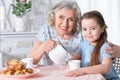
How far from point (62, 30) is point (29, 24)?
1459 millimetres

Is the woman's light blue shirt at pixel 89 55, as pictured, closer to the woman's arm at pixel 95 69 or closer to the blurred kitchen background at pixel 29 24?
the woman's arm at pixel 95 69

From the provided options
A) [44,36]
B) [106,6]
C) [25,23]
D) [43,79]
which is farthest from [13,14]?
[43,79]

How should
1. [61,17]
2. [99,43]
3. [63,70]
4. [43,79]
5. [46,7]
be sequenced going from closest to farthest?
1. [43,79]
2. [63,70]
3. [99,43]
4. [61,17]
5. [46,7]

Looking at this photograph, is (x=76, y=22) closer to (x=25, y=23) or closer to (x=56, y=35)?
(x=56, y=35)

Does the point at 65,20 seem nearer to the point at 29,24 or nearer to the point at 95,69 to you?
the point at 95,69

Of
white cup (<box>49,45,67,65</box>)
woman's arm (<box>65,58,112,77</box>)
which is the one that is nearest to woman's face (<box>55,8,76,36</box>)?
white cup (<box>49,45,67,65</box>)

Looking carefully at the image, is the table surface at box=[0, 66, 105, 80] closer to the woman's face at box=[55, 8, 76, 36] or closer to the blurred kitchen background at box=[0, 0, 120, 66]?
the woman's face at box=[55, 8, 76, 36]

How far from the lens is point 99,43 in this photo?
1878 mm

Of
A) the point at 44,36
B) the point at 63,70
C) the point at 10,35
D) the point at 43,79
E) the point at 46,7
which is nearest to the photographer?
the point at 43,79

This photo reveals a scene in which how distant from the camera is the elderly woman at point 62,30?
207 centimetres

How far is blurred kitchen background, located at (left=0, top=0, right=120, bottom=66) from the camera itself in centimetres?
308

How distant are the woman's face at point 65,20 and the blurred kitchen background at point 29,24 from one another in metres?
1.06

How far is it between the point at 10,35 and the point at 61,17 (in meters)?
1.40

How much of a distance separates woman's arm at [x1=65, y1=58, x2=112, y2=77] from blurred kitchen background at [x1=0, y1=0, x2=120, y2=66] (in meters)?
1.36
